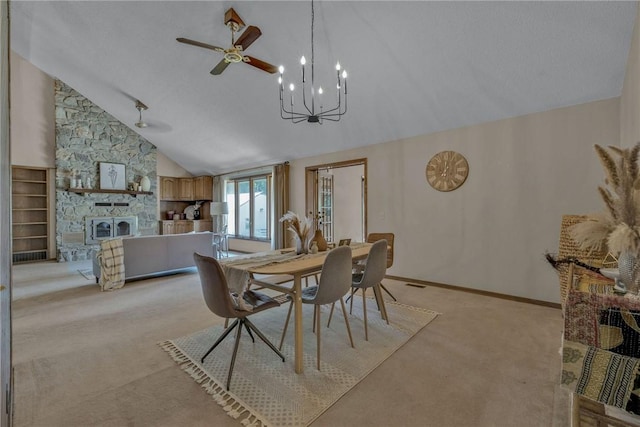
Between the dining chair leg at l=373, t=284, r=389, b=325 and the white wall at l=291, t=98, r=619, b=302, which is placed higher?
the white wall at l=291, t=98, r=619, b=302

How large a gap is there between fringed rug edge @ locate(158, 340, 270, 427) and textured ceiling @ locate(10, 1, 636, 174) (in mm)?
3252

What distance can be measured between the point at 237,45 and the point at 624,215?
9.65ft

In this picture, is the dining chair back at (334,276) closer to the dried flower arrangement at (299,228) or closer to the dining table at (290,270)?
the dining table at (290,270)

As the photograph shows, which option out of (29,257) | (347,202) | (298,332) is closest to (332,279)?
(298,332)

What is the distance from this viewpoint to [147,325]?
2.80m

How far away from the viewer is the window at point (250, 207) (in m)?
7.23

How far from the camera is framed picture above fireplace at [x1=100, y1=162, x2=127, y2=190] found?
6969mm

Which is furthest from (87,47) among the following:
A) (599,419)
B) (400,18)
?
(599,419)

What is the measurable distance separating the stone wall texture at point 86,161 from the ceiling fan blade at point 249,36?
4923mm

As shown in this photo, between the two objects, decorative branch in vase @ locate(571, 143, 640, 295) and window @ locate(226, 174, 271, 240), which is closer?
decorative branch in vase @ locate(571, 143, 640, 295)

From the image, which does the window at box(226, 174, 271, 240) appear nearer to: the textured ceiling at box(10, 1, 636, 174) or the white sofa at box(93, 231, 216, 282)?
the textured ceiling at box(10, 1, 636, 174)

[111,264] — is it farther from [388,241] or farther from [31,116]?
[31,116]

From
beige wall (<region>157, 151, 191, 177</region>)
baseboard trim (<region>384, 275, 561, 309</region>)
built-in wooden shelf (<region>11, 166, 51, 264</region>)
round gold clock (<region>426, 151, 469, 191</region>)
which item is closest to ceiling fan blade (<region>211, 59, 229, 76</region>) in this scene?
round gold clock (<region>426, 151, 469, 191</region>)

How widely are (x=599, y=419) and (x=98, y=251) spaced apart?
526 cm
